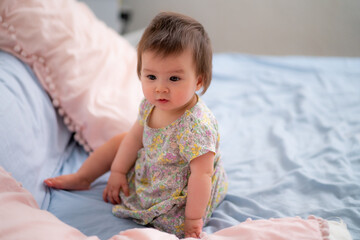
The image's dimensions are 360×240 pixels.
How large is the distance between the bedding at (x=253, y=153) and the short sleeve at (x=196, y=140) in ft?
0.64

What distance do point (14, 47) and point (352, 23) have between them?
2366 millimetres

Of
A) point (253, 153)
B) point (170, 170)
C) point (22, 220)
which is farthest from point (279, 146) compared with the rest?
point (22, 220)

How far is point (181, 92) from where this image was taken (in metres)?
0.83

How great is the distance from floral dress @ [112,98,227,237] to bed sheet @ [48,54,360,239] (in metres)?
0.06

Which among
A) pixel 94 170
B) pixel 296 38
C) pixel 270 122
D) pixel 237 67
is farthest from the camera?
pixel 296 38

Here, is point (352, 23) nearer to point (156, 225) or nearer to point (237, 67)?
point (237, 67)

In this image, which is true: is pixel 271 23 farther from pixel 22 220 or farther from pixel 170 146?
pixel 22 220

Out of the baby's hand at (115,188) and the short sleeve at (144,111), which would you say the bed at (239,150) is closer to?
the baby's hand at (115,188)

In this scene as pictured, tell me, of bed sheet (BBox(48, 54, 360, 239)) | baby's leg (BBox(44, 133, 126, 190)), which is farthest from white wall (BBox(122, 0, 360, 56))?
baby's leg (BBox(44, 133, 126, 190))

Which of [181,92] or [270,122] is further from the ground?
[181,92]

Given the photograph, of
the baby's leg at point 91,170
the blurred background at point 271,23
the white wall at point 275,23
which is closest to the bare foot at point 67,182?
the baby's leg at point 91,170

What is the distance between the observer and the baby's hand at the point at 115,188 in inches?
39.2

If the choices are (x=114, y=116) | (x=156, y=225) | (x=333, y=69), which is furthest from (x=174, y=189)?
(x=333, y=69)

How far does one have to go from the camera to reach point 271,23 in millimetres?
2742
